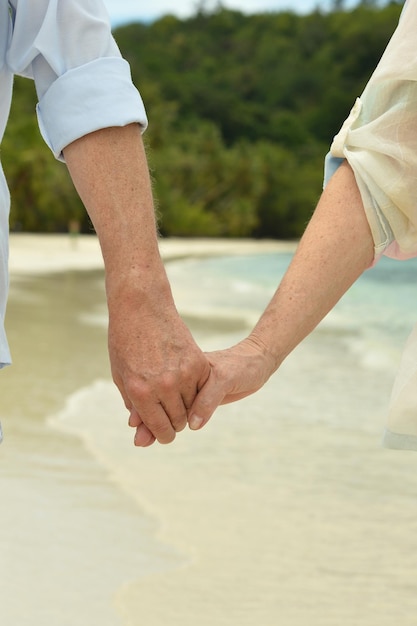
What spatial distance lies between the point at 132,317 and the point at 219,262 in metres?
32.2

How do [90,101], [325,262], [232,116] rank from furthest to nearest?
[232,116], [325,262], [90,101]

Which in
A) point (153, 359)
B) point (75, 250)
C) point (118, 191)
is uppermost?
point (118, 191)

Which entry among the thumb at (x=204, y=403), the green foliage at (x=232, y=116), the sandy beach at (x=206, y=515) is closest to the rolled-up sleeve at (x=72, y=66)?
the thumb at (x=204, y=403)

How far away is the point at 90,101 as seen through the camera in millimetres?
1447

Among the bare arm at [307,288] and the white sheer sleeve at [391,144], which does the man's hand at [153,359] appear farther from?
the white sheer sleeve at [391,144]

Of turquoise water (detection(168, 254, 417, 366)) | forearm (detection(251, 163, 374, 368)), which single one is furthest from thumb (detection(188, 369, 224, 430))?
turquoise water (detection(168, 254, 417, 366))

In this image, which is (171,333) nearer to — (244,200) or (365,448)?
(365,448)

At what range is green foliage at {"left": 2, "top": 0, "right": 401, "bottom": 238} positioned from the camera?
40688mm

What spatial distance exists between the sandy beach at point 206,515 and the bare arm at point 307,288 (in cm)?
138

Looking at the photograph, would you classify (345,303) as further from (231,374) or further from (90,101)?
(90,101)

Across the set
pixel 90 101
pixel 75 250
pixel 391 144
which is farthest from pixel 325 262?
pixel 75 250

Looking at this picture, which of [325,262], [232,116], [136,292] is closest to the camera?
[136,292]

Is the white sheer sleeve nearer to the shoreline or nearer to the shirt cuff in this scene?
the shirt cuff

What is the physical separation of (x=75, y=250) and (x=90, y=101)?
3045 centimetres
